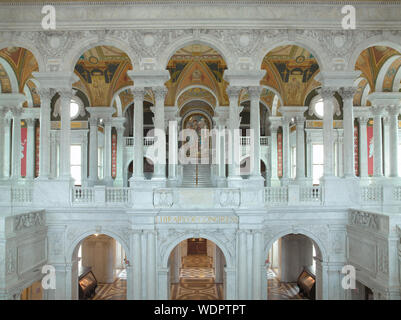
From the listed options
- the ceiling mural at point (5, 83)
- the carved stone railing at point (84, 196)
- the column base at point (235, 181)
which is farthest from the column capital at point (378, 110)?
the ceiling mural at point (5, 83)

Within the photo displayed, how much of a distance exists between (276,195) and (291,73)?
22.3 feet

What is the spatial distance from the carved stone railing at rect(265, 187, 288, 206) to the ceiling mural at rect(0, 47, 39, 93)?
10.3 meters

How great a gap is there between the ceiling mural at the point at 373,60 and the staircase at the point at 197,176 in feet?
31.4

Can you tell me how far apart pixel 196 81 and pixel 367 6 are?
25.9 feet

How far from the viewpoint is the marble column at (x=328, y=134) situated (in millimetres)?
12352

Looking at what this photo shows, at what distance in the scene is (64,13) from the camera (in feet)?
39.7

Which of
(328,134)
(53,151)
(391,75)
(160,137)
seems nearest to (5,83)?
(53,151)

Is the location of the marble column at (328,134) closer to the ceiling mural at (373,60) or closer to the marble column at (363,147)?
the ceiling mural at (373,60)

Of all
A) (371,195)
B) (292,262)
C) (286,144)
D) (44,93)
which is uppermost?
(44,93)

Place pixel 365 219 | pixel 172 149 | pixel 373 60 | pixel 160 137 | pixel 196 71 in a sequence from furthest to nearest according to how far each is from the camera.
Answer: pixel 196 71
pixel 172 149
pixel 373 60
pixel 160 137
pixel 365 219

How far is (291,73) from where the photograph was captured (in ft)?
54.2

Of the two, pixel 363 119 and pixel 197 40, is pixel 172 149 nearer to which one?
pixel 197 40

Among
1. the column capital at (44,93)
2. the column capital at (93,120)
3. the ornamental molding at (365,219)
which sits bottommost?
the ornamental molding at (365,219)

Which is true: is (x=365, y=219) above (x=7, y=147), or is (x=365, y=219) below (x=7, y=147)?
below
